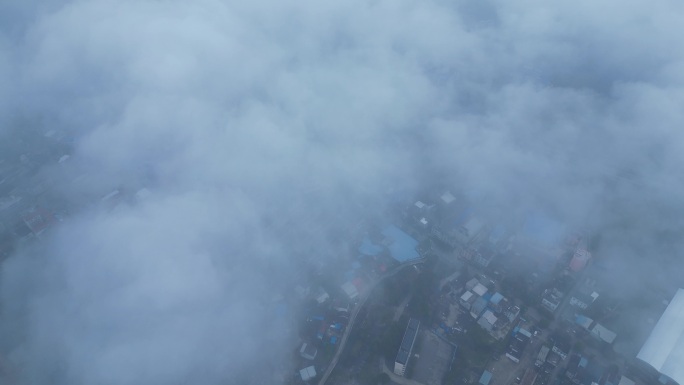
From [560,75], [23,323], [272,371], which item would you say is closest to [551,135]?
[560,75]

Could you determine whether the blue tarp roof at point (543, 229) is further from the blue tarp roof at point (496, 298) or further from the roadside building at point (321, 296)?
the roadside building at point (321, 296)

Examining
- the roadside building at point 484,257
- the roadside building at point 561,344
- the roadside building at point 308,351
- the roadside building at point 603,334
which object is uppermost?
Result: the roadside building at point 484,257

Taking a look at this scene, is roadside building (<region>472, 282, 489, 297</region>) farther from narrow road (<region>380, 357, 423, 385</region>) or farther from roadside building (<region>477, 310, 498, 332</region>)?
narrow road (<region>380, 357, 423, 385</region>)

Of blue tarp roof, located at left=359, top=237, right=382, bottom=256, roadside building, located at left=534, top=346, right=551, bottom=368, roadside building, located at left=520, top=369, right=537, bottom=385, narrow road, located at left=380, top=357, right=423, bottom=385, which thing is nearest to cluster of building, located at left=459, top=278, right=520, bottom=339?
roadside building, located at left=534, top=346, right=551, bottom=368

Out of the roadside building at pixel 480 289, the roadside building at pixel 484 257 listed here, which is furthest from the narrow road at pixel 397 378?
the roadside building at pixel 484 257

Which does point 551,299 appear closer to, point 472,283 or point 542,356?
point 542,356

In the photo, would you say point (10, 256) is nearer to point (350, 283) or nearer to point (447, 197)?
point (350, 283)
